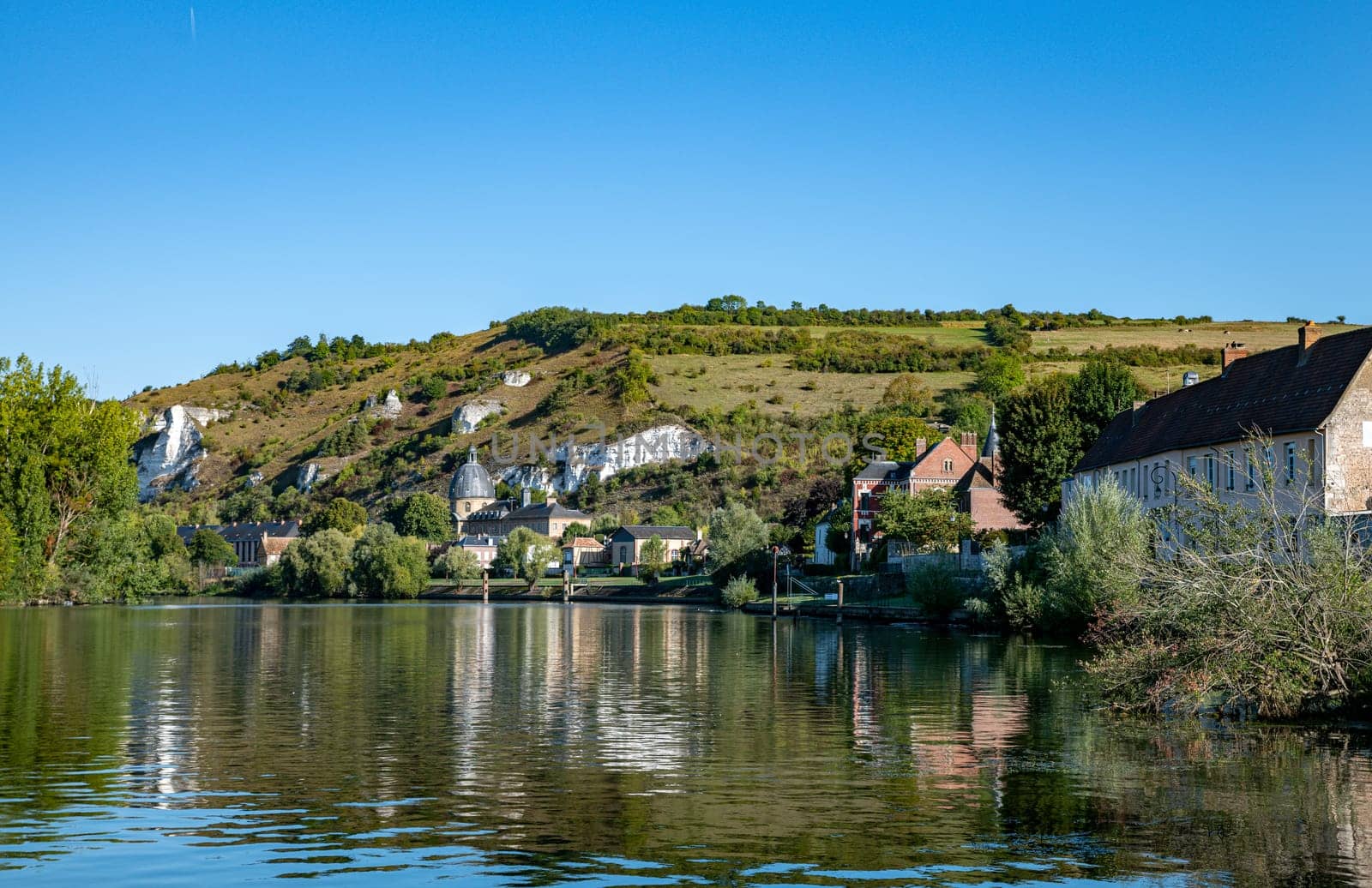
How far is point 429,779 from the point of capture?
19.7 metres

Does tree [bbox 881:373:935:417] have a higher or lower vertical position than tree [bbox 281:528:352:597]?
higher

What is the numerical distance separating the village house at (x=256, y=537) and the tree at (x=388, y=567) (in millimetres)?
42760

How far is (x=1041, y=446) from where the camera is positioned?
237 feet

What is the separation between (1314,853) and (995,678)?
69.7 feet

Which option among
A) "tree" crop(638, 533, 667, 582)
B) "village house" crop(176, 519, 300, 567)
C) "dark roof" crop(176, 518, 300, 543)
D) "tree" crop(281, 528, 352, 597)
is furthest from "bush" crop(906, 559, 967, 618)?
"dark roof" crop(176, 518, 300, 543)

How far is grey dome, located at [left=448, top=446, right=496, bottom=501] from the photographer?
188750 millimetres

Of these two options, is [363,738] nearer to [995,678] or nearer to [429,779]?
[429,779]

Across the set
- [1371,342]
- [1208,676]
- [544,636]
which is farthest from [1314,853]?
[544,636]

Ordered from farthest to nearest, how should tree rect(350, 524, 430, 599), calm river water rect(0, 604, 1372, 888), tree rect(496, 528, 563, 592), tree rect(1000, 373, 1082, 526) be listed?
tree rect(496, 528, 563, 592)
tree rect(350, 524, 430, 599)
tree rect(1000, 373, 1082, 526)
calm river water rect(0, 604, 1372, 888)

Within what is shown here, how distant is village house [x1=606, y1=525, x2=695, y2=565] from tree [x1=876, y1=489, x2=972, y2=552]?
5160 centimetres

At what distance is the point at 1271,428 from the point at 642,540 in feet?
318

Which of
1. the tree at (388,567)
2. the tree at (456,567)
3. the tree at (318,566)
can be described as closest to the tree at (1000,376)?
the tree at (456,567)

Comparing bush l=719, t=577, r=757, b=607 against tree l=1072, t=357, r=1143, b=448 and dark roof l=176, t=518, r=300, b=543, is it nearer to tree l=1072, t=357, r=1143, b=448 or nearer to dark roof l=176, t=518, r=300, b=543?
tree l=1072, t=357, r=1143, b=448

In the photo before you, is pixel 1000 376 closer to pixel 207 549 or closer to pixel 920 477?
pixel 920 477
